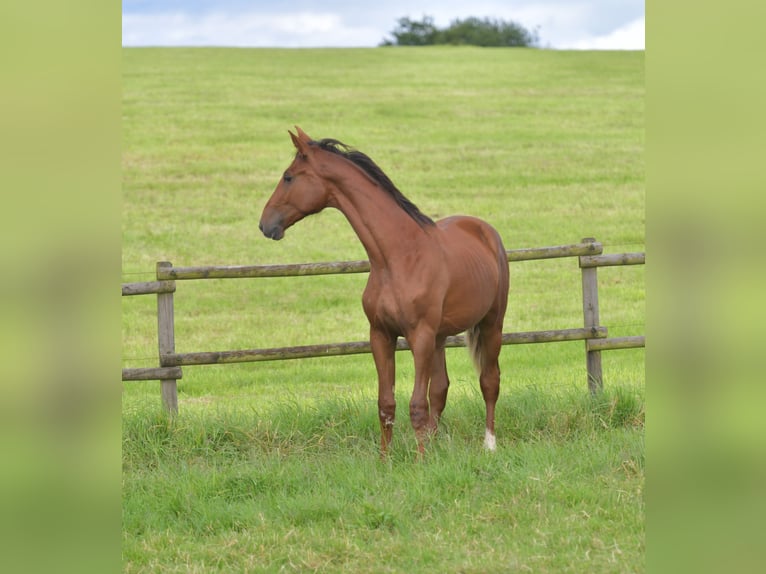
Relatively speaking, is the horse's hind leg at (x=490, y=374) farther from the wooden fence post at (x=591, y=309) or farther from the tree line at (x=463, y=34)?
the tree line at (x=463, y=34)

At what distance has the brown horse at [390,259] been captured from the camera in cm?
550

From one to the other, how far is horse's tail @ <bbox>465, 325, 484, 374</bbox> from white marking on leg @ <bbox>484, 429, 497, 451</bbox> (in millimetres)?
507

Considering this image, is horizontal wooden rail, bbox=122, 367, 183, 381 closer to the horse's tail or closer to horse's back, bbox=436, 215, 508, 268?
the horse's tail

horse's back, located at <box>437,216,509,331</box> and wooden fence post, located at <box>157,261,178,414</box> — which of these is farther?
wooden fence post, located at <box>157,261,178,414</box>

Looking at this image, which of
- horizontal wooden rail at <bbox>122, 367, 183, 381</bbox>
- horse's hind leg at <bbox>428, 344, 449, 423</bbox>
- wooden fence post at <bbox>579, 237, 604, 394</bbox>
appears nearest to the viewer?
horse's hind leg at <bbox>428, 344, 449, 423</bbox>

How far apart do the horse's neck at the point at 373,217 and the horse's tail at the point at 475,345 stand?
3.57 ft

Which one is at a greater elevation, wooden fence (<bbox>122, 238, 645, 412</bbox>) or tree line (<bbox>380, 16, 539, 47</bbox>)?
tree line (<bbox>380, 16, 539, 47</bbox>)

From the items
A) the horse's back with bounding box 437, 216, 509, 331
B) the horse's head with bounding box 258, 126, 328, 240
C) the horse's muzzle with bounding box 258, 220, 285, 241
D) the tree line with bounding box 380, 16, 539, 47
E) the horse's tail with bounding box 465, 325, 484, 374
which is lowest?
the horse's tail with bounding box 465, 325, 484, 374

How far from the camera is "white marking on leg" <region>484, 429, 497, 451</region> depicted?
5.86 meters

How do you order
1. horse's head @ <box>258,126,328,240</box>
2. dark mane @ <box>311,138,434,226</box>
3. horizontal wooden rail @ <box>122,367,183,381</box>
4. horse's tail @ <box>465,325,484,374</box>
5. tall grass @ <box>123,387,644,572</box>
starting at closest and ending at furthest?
1. tall grass @ <box>123,387,644,572</box>
2. horse's head @ <box>258,126,328,240</box>
3. dark mane @ <box>311,138,434,226</box>
4. horse's tail @ <box>465,325,484,374</box>
5. horizontal wooden rail @ <box>122,367,183,381</box>

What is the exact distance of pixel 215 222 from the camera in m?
16.7

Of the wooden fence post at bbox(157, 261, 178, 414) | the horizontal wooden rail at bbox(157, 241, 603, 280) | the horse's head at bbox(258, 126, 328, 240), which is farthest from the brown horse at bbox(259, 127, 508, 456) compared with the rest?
the wooden fence post at bbox(157, 261, 178, 414)

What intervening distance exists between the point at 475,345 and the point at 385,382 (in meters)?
1.04
